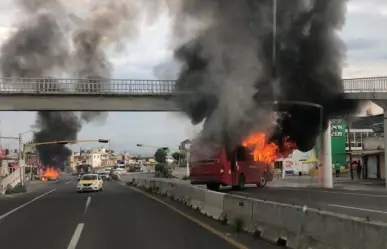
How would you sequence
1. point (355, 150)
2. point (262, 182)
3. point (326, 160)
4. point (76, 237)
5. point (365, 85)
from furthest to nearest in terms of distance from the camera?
1. point (355, 150)
2. point (326, 160)
3. point (365, 85)
4. point (262, 182)
5. point (76, 237)

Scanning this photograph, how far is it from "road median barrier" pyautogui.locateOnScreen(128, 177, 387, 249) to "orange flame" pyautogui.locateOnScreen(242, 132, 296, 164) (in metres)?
11.4

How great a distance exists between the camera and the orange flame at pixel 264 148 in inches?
1092

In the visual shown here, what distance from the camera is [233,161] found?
28453 mm

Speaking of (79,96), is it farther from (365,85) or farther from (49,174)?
(49,174)

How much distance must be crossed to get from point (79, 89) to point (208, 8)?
13813 millimetres

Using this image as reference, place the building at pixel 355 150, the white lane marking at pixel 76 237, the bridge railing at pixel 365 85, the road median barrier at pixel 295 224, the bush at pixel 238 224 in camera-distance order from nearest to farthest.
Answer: the road median barrier at pixel 295 224 < the white lane marking at pixel 76 237 < the bush at pixel 238 224 < the bridge railing at pixel 365 85 < the building at pixel 355 150

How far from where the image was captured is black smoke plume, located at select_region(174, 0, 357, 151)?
80.8ft

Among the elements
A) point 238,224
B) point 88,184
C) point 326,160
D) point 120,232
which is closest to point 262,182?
point 326,160

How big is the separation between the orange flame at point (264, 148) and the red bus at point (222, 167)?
352mm

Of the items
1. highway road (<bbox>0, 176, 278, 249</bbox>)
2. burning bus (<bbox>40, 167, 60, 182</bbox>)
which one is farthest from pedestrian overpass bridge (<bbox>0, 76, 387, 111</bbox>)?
burning bus (<bbox>40, 167, 60, 182</bbox>)

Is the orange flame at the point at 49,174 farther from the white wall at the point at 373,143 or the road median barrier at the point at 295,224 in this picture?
the road median barrier at the point at 295,224

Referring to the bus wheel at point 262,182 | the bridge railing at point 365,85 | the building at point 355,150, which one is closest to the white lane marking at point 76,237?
the bus wheel at point 262,182

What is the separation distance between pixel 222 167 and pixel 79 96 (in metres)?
12.0

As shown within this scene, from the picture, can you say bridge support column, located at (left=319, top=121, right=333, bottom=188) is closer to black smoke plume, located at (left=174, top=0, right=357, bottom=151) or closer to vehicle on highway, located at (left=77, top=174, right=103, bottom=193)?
black smoke plume, located at (left=174, top=0, right=357, bottom=151)
